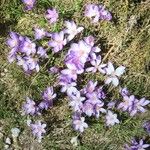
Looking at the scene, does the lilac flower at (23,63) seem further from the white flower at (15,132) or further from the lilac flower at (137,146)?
the lilac flower at (137,146)

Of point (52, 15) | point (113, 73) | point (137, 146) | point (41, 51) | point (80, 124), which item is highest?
point (52, 15)

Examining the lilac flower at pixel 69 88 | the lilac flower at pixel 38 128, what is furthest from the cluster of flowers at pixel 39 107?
the lilac flower at pixel 69 88

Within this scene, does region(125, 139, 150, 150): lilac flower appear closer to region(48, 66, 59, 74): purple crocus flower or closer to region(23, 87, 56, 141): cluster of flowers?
region(23, 87, 56, 141): cluster of flowers

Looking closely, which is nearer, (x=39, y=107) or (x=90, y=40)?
(x=90, y=40)

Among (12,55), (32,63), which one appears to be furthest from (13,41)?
(32,63)

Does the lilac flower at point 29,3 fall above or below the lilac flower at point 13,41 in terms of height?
above

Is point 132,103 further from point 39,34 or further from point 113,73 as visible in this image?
point 39,34

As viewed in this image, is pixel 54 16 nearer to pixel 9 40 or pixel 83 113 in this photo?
pixel 9 40
